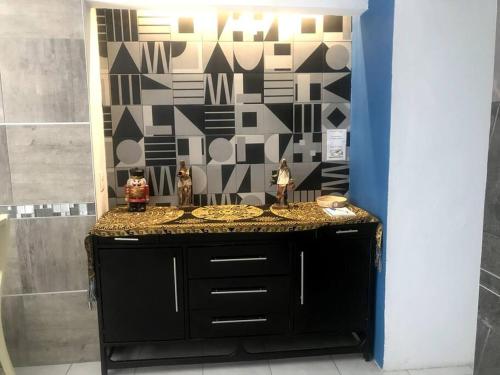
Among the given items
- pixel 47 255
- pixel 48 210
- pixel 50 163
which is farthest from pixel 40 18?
pixel 47 255

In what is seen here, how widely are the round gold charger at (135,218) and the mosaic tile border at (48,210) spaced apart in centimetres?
11

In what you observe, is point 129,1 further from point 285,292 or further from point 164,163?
point 285,292

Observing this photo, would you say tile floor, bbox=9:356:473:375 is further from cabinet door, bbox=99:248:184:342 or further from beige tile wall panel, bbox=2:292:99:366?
cabinet door, bbox=99:248:184:342

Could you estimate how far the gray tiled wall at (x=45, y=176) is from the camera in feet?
7.32

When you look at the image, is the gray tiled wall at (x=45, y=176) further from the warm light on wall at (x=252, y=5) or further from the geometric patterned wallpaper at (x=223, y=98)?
the geometric patterned wallpaper at (x=223, y=98)

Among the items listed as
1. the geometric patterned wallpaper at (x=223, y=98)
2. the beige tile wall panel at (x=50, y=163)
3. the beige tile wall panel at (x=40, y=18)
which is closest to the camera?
the beige tile wall panel at (x=40, y=18)

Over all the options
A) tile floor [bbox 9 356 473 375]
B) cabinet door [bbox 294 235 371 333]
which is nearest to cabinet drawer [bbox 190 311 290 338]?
cabinet door [bbox 294 235 371 333]

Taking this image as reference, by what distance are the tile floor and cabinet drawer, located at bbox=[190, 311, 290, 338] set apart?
0.24 metres

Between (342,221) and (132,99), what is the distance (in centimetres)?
153

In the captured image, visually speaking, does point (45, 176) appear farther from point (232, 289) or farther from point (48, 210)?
point (232, 289)

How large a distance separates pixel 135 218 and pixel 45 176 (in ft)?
1.80

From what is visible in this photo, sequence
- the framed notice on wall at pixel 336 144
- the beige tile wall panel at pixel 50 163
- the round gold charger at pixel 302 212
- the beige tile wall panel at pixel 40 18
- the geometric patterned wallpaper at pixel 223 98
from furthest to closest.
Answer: the framed notice on wall at pixel 336 144 < the geometric patterned wallpaper at pixel 223 98 < the round gold charger at pixel 302 212 < the beige tile wall panel at pixel 50 163 < the beige tile wall panel at pixel 40 18

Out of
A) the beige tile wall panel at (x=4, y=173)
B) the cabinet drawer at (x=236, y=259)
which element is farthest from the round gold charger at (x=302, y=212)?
the beige tile wall panel at (x=4, y=173)

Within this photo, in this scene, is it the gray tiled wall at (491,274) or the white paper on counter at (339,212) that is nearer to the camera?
the gray tiled wall at (491,274)
